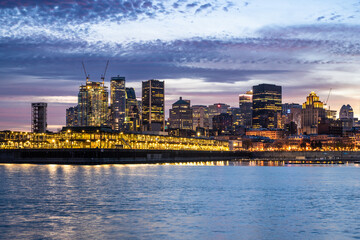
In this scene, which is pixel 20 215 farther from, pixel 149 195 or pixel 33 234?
pixel 149 195

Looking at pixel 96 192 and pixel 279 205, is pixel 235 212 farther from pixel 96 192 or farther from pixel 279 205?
pixel 96 192

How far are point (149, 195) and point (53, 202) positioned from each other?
535 inches

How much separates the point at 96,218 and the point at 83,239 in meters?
9.93

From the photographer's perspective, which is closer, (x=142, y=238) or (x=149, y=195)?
(x=142, y=238)

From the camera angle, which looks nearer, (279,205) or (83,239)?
(83,239)

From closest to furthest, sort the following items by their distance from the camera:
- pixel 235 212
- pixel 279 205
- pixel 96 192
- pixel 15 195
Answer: pixel 235 212 → pixel 279 205 → pixel 15 195 → pixel 96 192

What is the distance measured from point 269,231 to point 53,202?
1114 inches

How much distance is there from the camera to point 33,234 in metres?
39.3

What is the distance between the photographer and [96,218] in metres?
47.5

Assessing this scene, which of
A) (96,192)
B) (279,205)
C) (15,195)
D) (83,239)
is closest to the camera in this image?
(83,239)

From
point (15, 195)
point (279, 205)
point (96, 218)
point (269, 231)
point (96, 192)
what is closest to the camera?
point (269, 231)

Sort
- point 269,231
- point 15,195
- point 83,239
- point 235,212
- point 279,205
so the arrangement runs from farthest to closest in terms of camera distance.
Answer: point 15,195 < point 279,205 < point 235,212 < point 269,231 < point 83,239

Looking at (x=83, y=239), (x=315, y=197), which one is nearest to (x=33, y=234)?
(x=83, y=239)

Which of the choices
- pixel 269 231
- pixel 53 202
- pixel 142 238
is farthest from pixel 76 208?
pixel 269 231
